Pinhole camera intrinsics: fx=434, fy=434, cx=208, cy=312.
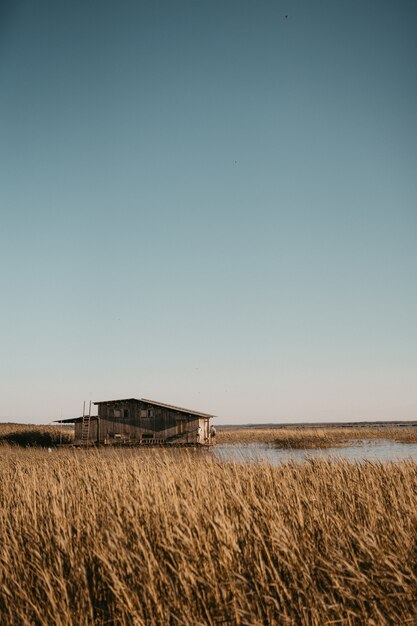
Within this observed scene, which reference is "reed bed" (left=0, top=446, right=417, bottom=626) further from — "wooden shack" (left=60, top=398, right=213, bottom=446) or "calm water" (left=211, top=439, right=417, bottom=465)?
"wooden shack" (left=60, top=398, right=213, bottom=446)

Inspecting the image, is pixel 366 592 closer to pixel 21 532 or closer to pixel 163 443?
pixel 21 532

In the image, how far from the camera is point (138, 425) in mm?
37094

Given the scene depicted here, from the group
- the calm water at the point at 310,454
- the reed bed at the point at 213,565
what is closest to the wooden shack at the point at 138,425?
the calm water at the point at 310,454

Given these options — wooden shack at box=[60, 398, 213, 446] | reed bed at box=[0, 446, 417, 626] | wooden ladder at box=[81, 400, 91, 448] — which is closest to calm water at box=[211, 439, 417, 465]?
reed bed at box=[0, 446, 417, 626]

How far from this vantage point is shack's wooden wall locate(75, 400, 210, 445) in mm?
36781

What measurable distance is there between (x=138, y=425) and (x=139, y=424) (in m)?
0.12

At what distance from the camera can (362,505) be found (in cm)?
537

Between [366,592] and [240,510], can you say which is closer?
[366,592]

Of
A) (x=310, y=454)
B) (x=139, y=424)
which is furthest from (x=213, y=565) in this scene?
(x=139, y=424)

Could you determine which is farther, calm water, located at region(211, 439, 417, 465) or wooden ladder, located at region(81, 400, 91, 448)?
wooden ladder, located at region(81, 400, 91, 448)

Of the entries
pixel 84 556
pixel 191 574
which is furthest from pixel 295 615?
pixel 84 556

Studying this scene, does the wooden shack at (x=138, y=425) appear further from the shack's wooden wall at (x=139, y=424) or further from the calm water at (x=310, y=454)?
the calm water at (x=310, y=454)

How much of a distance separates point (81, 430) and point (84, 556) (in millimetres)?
36025

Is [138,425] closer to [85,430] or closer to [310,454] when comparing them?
[85,430]
